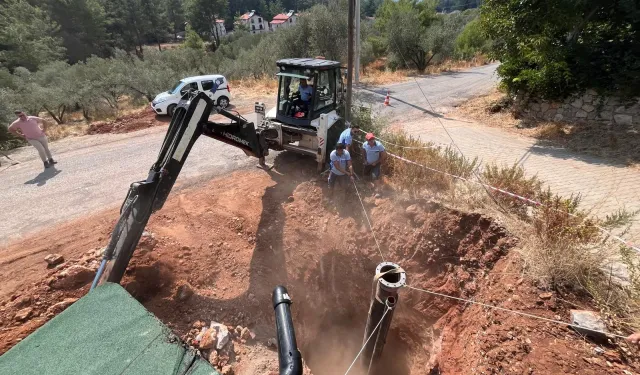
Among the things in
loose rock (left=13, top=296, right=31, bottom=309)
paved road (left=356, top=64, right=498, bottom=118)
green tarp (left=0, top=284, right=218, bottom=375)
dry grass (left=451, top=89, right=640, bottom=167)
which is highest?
green tarp (left=0, top=284, right=218, bottom=375)

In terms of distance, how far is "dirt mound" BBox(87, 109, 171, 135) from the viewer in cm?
1178

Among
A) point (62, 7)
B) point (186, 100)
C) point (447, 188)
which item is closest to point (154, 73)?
point (186, 100)

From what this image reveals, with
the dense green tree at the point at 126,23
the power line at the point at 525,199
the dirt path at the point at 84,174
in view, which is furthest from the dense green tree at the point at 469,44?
the dense green tree at the point at 126,23

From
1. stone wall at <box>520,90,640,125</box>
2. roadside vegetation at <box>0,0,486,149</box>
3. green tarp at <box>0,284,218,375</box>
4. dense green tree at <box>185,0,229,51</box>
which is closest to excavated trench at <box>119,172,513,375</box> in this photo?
green tarp at <box>0,284,218,375</box>

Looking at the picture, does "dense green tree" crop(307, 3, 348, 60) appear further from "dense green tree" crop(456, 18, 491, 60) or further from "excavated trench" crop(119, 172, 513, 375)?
"dense green tree" crop(456, 18, 491, 60)

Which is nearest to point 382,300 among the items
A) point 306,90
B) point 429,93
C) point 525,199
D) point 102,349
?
point 102,349

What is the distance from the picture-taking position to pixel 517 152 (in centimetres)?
898

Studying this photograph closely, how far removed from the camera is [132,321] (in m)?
2.63

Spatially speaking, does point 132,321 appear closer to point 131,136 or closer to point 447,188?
point 447,188

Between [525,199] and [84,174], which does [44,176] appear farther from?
[525,199]

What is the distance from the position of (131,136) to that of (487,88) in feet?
60.2

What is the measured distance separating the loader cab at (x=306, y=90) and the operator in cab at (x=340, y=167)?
1248 mm

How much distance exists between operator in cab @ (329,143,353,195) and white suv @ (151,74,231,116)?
8.20 metres

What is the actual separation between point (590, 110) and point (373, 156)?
26.0 feet
